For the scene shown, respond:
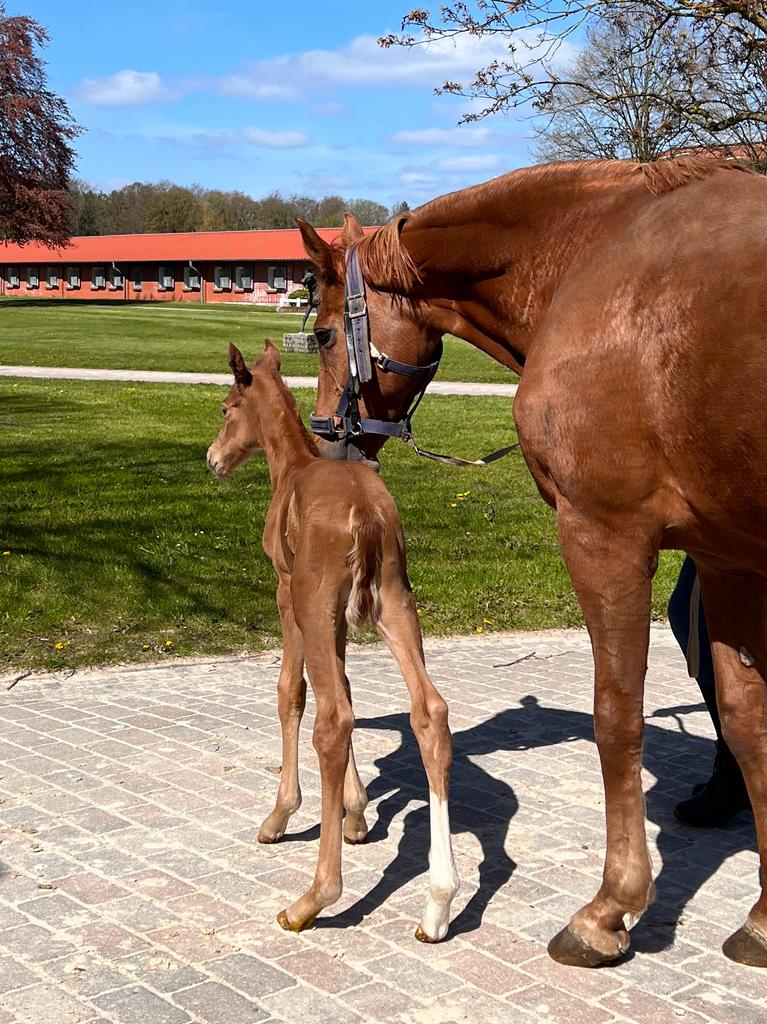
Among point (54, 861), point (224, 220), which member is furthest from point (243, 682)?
point (224, 220)

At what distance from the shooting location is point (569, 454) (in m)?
3.69

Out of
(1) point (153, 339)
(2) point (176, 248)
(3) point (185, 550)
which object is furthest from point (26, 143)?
(3) point (185, 550)

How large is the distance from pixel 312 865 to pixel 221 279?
268ft

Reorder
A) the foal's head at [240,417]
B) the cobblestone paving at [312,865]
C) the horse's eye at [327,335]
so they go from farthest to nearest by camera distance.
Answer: the foal's head at [240,417]
the horse's eye at [327,335]
the cobblestone paving at [312,865]

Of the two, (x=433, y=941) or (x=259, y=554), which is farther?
(x=259, y=554)

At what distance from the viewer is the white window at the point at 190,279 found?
8450 cm

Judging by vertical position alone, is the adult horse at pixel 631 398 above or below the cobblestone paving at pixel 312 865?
above

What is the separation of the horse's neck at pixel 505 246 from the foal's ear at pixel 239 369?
880 millimetres

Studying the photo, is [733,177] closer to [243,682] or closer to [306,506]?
[306,506]

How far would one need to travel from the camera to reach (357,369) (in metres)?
4.68

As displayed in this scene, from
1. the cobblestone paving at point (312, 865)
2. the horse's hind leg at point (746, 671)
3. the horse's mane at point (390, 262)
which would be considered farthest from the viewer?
the horse's mane at point (390, 262)

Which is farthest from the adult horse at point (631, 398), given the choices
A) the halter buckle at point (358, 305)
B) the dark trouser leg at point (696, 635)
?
the dark trouser leg at point (696, 635)

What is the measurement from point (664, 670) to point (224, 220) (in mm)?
101488

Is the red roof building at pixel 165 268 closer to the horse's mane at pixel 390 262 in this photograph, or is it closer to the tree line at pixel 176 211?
the tree line at pixel 176 211
